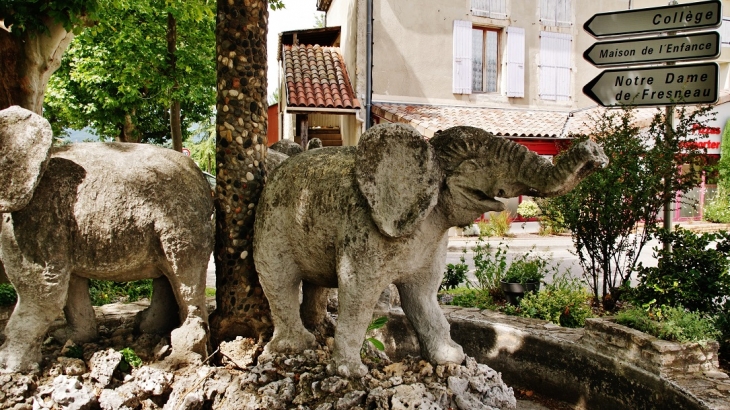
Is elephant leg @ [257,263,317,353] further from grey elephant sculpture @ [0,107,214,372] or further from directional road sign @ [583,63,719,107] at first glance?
directional road sign @ [583,63,719,107]

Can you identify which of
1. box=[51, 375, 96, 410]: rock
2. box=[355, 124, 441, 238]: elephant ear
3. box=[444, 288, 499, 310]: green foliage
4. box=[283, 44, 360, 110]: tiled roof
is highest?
box=[283, 44, 360, 110]: tiled roof

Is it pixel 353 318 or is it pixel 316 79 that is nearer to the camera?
pixel 353 318

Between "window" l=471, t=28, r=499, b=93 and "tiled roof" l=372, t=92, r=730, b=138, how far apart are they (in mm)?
726

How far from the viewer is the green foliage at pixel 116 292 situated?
219 inches

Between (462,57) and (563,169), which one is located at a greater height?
(462,57)

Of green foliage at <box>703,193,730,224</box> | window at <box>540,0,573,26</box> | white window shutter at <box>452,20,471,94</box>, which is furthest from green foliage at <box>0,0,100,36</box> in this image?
green foliage at <box>703,193,730,224</box>

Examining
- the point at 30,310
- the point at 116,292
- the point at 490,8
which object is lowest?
the point at 116,292

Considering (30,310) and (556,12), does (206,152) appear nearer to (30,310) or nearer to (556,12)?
(556,12)

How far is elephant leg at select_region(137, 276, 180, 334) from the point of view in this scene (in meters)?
3.09

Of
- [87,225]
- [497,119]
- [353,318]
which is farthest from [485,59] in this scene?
[87,225]

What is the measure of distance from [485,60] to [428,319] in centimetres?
1274

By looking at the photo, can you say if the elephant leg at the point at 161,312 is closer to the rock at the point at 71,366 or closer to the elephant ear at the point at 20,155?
the rock at the point at 71,366

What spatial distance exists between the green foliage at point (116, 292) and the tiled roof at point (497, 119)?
23.5 ft

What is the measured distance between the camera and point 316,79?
1289cm
